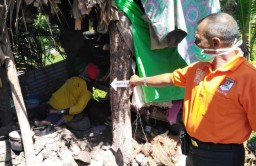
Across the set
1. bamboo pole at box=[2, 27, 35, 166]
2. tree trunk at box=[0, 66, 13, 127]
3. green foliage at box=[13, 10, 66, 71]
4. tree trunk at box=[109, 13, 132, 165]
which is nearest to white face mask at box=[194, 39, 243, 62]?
tree trunk at box=[109, 13, 132, 165]

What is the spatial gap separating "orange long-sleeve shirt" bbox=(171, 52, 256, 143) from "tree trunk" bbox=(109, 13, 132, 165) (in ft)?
5.14

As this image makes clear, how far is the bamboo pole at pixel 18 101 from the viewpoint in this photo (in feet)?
11.8

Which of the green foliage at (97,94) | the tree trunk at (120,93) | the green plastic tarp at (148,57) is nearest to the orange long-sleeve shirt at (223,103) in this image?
the green plastic tarp at (148,57)

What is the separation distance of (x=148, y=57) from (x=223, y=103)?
5.95 feet

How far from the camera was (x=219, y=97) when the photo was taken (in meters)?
2.19

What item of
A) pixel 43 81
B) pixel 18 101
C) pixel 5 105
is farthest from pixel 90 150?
pixel 43 81

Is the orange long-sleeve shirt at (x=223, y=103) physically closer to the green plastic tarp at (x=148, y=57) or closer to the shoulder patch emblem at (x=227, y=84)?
the shoulder patch emblem at (x=227, y=84)

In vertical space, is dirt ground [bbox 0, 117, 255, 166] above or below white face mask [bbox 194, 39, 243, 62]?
below

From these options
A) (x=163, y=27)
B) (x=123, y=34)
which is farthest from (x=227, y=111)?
(x=123, y=34)

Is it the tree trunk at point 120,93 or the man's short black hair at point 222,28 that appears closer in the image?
the man's short black hair at point 222,28

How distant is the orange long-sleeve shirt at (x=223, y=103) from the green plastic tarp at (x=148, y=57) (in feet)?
4.76

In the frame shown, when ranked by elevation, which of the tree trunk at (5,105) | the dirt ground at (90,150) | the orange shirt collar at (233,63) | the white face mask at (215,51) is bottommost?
the dirt ground at (90,150)

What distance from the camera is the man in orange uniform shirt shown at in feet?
6.95

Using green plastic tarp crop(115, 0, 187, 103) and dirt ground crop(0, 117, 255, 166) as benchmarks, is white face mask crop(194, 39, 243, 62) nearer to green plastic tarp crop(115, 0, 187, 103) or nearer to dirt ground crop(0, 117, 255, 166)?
green plastic tarp crop(115, 0, 187, 103)
